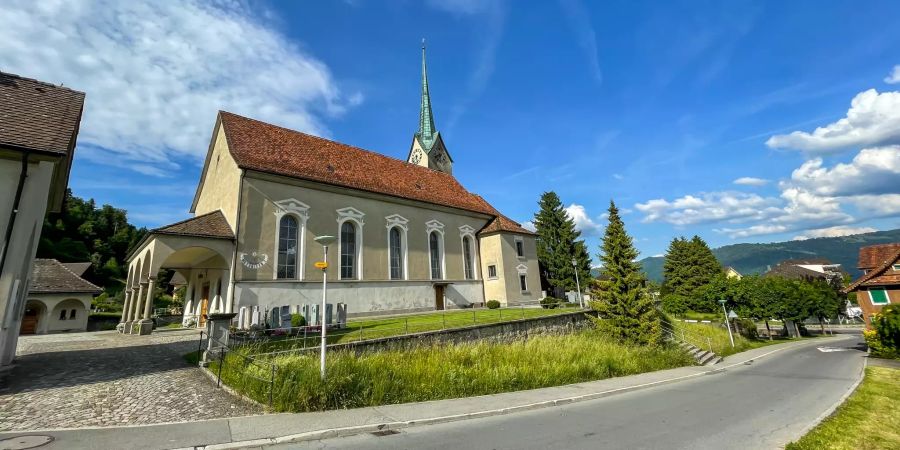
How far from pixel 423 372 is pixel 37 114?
14774 millimetres

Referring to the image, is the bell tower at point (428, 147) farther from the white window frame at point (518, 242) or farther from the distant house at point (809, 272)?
the distant house at point (809, 272)

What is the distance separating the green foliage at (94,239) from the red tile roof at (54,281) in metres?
19.2

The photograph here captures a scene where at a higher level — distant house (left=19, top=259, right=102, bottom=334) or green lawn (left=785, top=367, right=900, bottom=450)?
distant house (left=19, top=259, right=102, bottom=334)

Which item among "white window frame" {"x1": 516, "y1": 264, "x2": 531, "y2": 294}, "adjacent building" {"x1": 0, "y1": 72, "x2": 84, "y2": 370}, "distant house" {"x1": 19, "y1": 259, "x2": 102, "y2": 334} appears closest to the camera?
"adjacent building" {"x1": 0, "y1": 72, "x2": 84, "y2": 370}

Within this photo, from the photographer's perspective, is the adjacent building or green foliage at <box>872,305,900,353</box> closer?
the adjacent building

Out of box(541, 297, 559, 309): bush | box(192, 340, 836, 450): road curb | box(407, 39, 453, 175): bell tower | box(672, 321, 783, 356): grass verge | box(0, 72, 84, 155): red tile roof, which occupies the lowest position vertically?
box(672, 321, 783, 356): grass verge

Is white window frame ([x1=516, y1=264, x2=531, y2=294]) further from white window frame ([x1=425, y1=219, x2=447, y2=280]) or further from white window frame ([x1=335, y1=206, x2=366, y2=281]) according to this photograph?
white window frame ([x1=335, y1=206, x2=366, y2=281])

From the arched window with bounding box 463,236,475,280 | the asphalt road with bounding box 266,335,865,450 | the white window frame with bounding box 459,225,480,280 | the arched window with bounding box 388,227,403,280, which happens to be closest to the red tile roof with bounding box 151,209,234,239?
the arched window with bounding box 388,227,403,280

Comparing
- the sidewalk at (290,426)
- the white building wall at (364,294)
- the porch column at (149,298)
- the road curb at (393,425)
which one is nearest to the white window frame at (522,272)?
the white building wall at (364,294)

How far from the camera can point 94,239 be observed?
205 ft

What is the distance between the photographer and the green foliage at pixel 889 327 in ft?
59.4

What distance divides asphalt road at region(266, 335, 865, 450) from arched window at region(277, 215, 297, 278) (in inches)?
644

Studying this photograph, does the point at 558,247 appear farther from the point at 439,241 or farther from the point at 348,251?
the point at 348,251

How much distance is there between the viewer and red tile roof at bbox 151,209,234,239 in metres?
18.7
